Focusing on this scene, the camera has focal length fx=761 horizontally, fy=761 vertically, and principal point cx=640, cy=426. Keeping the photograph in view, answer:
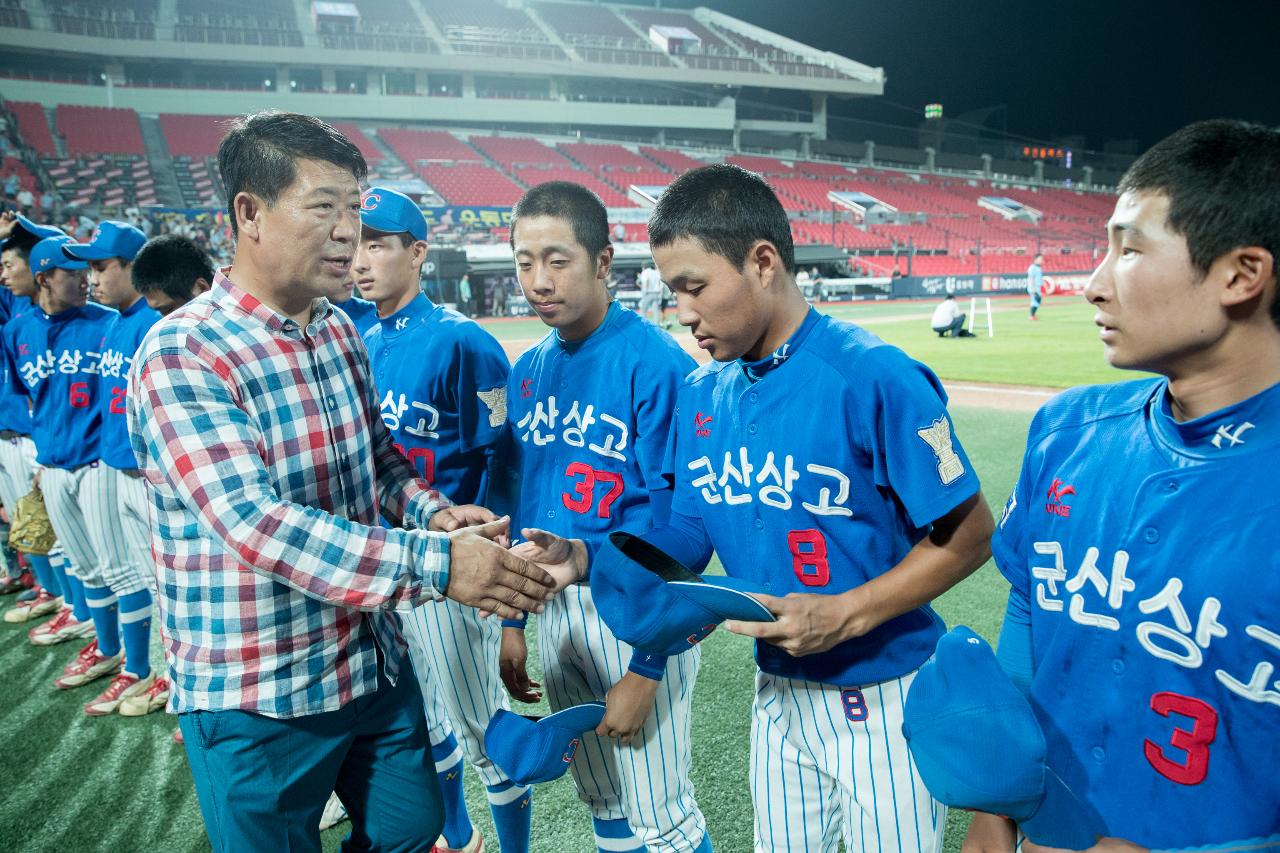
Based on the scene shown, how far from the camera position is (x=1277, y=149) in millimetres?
1166

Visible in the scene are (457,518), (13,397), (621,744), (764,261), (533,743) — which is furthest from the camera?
(13,397)

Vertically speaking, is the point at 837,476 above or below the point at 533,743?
above

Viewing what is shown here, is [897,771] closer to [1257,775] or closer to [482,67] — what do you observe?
[1257,775]

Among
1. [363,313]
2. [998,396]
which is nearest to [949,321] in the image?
[998,396]

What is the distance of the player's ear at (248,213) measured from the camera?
1724mm

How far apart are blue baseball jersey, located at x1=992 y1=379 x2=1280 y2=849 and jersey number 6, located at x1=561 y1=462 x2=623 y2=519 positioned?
4.08ft

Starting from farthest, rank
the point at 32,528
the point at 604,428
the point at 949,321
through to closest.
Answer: the point at 949,321 < the point at 32,528 < the point at 604,428

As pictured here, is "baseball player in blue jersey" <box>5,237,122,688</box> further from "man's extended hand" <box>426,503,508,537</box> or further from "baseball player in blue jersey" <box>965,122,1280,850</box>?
"baseball player in blue jersey" <box>965,122,1280,850</box>

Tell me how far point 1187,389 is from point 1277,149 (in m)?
0.38

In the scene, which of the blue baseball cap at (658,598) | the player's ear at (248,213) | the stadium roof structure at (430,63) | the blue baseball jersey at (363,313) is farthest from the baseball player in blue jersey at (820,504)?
the stadium roof structure at (430,63)

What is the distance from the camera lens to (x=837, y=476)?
1.69 meters

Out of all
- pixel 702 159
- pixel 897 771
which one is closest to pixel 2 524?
pixel 897 771

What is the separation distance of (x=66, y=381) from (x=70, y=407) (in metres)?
0.14

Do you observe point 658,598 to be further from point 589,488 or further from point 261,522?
point 589,488
